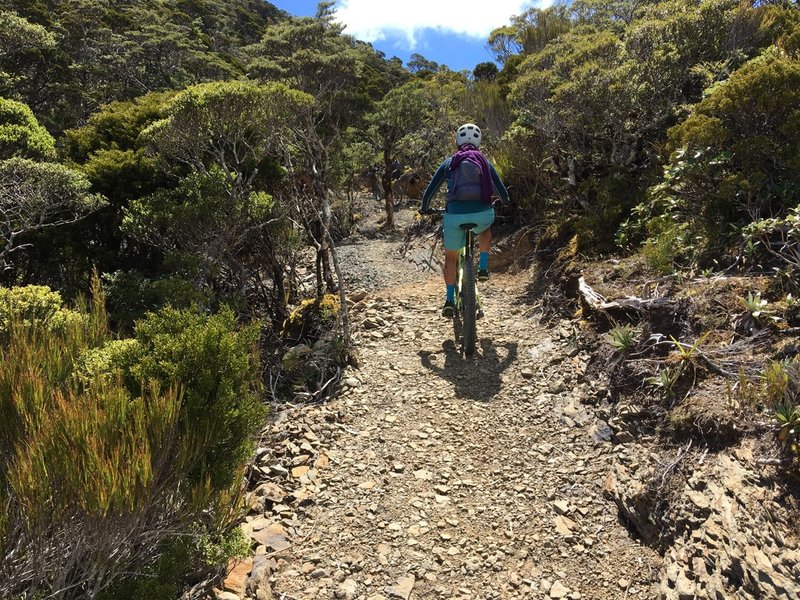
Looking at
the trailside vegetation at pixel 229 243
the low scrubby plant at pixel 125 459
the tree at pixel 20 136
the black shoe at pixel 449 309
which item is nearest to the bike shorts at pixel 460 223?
the black shoe at pixel 449 309

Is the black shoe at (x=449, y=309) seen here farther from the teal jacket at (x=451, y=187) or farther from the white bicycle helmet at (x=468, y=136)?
the white bicycle helmet at (x=468, y=136)

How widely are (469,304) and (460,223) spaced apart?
2.82 ft

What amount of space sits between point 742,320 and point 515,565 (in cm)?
249

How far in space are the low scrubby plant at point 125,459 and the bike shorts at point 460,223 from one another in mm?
2481

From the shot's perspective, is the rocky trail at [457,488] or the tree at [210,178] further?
the tree at [210,178]

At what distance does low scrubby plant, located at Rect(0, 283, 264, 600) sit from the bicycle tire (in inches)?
92.2

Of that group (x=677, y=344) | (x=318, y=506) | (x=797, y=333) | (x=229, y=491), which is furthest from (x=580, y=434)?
(x=229, y=491)

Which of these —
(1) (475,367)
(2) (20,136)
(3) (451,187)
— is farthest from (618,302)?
(2) (20,136)

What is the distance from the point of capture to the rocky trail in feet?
9.53

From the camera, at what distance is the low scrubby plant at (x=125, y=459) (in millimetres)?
2107

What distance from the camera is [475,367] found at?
523 centimetres

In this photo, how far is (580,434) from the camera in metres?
3.97

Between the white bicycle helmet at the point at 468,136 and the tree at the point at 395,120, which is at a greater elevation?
the tree at the point at 395,120

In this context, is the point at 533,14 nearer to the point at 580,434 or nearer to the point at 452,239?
the point at 452,239
